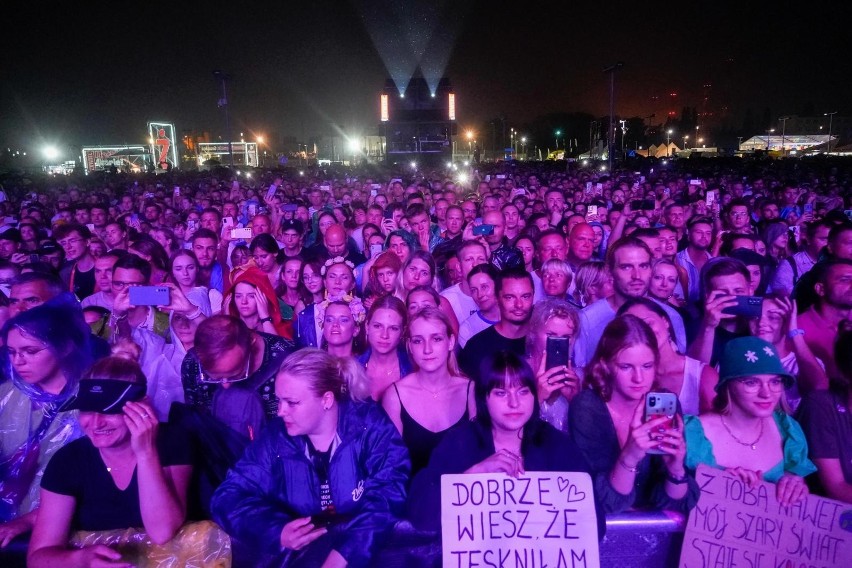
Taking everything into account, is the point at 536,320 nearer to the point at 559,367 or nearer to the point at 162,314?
the point at 559,367

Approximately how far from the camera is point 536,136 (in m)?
118

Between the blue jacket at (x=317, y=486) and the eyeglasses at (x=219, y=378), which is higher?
the eyeglasses at (x=219, y=378)

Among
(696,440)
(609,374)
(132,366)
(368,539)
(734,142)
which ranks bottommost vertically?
(368,539)

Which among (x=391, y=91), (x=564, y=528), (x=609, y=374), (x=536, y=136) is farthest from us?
(x=536, y=136)

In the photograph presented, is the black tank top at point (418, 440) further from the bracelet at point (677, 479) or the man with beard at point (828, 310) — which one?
the man with beard at point (828, 310)

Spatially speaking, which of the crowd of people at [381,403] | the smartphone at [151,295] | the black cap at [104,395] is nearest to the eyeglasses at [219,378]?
the crowd of people at [381,403]

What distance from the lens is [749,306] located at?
357 cm

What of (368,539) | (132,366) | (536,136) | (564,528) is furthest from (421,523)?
(536,136)

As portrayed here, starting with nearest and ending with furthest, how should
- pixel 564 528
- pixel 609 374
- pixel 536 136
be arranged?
pixel 564 528
pixel 609 374
pixel 536 136

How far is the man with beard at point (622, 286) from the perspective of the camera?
4.34 metres

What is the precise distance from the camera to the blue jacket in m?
2.37

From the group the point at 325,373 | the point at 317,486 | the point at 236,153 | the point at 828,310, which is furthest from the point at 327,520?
the point at 236,153

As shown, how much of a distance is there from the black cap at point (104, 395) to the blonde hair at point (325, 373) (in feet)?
2.11

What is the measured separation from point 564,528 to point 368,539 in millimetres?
806
